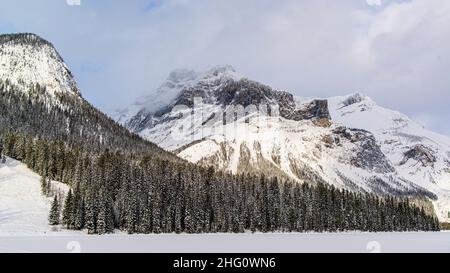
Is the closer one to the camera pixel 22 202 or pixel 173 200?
pixel 22 202

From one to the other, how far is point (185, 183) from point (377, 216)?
82.1 m

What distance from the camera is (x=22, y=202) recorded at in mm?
139000

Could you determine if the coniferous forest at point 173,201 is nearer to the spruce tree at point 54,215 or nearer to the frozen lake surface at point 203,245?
the spruce tree at point 54,215

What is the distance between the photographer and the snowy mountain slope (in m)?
115

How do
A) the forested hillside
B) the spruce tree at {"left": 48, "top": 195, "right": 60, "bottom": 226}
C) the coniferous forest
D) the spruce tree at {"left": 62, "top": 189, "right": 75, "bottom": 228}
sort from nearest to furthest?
the spruce tree at {"left": 62, "top": 189, "right": 75, "bottom": 228} < the spruce tree at {"left": 48, "top": 195, "right": 60, "bottom": 226} < the coniferous forest < the forested hillside

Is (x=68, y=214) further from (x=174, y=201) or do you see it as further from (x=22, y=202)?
(x=174, y=201)

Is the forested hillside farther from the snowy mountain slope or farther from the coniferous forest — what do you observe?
the snowy mountain slope

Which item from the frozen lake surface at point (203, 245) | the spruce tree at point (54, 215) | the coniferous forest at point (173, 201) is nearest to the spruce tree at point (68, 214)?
the coniferous forest at point (173, 201)

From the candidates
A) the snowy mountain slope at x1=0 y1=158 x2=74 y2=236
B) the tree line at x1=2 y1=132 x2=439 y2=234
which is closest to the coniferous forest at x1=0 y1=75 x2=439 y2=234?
the tree line at x1=2 y1=132 x2=439 y2=234

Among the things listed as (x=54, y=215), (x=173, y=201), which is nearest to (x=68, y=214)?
(x=54, y=215)

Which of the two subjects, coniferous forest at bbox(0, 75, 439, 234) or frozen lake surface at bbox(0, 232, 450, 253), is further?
coniferous forest at bbox(0, 75, 439, 234)
